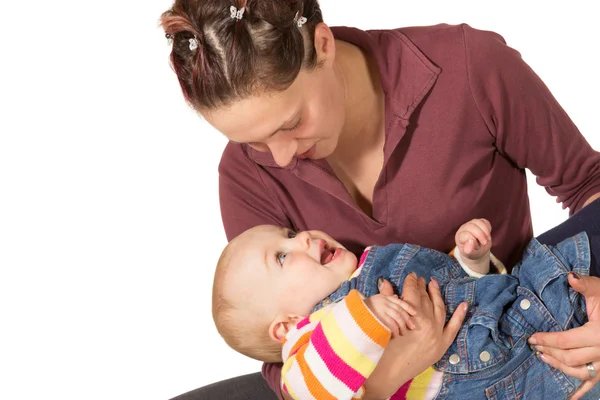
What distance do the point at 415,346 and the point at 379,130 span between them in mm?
722

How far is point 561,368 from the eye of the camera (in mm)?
2191

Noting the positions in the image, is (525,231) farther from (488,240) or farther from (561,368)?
(561,368)

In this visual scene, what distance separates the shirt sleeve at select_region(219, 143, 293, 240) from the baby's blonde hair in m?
0.33

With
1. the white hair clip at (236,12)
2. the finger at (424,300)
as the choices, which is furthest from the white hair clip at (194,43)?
the finger at (424,300)

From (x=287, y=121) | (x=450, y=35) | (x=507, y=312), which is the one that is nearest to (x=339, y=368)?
(x=507, y=312)

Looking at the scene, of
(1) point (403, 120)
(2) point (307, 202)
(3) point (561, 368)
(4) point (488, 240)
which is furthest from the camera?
(2) point (307, 202)

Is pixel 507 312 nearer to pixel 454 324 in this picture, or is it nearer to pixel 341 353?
pixel 454 324

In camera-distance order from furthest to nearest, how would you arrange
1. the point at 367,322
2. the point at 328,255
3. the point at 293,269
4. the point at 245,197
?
the point at 245,197 < the point at 328,255 < the point at 293,269 < the point at 367,322

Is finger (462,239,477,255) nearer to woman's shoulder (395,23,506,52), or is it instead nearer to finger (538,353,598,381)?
finger (538,353,598,381)

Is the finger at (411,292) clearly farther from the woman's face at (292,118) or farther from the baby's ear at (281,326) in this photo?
the woman's face at (292,118)

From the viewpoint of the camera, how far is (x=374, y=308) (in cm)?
213

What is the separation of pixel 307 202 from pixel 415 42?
57 cm

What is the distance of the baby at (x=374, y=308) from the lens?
2100mm

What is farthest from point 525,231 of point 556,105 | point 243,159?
point 243,159
